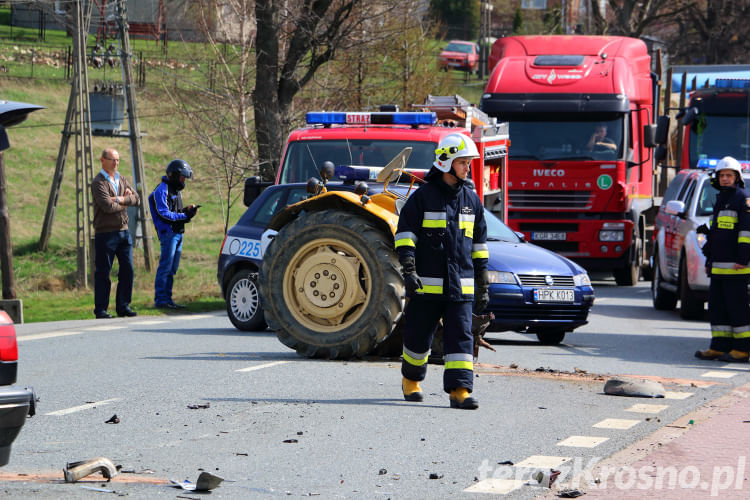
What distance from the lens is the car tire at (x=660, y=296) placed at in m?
19.0

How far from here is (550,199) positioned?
22.5 m

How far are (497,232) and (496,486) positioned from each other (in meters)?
8.36

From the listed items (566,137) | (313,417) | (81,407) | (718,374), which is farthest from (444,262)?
(566,137)

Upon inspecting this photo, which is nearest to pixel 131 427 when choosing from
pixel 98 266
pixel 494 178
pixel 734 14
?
pixel 98 266

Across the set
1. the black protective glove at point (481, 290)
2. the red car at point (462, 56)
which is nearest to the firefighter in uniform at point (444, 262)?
the black protective glove at point (481, 290)

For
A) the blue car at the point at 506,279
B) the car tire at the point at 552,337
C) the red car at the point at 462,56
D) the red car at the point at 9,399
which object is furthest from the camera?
the red car at the point at 462,56

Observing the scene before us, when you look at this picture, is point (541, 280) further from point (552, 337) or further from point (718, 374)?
point (718, 374)

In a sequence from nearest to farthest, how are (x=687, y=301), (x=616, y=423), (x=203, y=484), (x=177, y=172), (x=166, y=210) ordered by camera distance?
(x=203, y=484)
(x=616, y=423)
(x=166, y=210)
(x=177, y=172)
(x=687, y=301)

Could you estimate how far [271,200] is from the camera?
14.8 m

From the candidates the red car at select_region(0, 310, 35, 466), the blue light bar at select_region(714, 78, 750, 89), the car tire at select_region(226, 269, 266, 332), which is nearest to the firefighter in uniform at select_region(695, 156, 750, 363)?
the car tire at select_region(226, 269, 266, 332)

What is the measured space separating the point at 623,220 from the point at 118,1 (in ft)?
38.1

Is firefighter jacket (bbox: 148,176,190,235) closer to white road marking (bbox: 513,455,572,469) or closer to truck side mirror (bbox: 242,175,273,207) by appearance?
truck side mirror (bbox: 242,175,273,207)

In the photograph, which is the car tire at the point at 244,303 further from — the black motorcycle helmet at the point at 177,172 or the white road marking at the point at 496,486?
the white road marking at the point at 496,486

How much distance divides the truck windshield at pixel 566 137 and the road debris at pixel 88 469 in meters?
16.0
